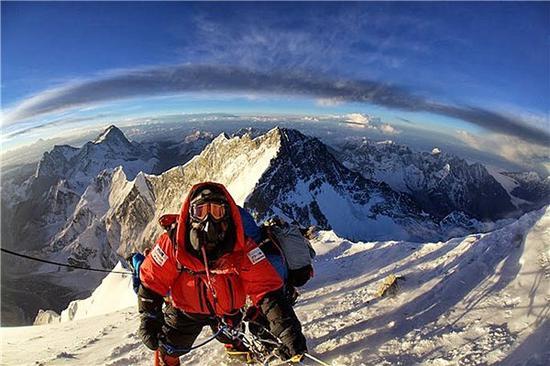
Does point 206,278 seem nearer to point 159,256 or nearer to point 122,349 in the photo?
point 159,256

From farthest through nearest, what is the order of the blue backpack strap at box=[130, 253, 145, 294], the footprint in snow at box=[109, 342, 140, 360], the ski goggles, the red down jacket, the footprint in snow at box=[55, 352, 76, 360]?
the footprint in snow at box=[55, 352, 76, 360]
the footprint in snow at box=[109, 342, 140, 360]
the blue backpack strap at box=[130, 253, 145, 294]
the red down jacket
the ski goggles

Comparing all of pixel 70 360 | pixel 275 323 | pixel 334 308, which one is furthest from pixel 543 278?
pixel 70 360

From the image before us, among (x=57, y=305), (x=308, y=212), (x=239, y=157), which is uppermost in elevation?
(x=239, y=157)

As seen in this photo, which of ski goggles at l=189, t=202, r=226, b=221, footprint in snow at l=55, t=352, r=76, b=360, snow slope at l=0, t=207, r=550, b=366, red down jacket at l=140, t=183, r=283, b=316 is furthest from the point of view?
footprint in snow at l=55, t=352, r=76, b=360

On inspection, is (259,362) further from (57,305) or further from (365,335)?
(57,305)

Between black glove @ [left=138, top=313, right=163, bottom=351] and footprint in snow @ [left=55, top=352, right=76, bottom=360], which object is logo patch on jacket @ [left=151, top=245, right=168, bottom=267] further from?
footprint in snow @ [left=55, top=352, right=76, bottom=360]

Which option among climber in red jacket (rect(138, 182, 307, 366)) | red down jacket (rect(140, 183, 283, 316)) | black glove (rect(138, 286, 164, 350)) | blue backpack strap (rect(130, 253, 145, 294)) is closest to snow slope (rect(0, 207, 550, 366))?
climber in red jacket (rect(138, 182, 307, 366))

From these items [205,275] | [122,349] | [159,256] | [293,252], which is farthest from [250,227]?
[122,349]
